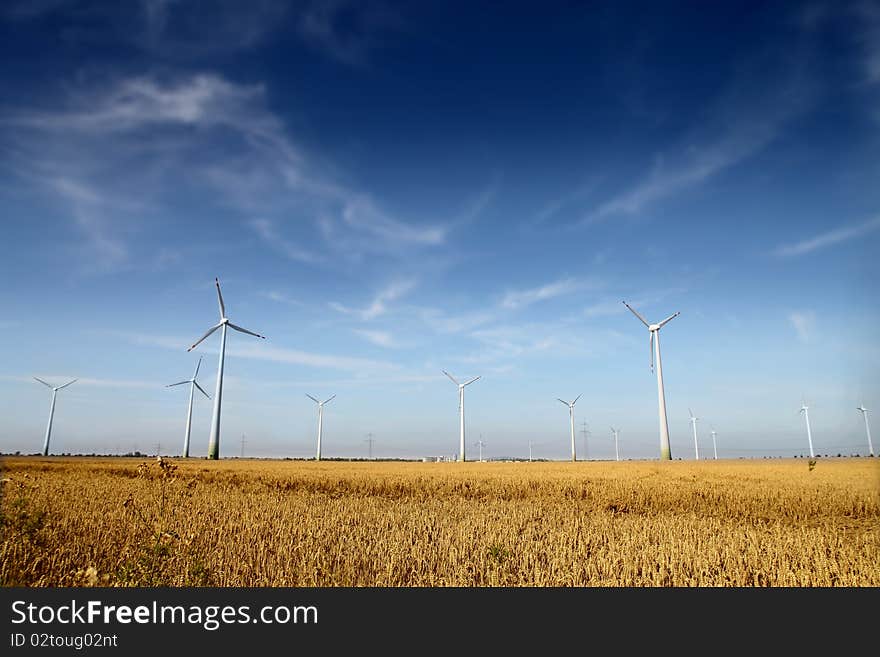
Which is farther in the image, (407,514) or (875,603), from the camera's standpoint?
(407,514)

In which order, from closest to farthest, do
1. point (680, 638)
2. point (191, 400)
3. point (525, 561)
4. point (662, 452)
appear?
1. point (680, 638)
2. point (525, 561)
3. point (662, 452)
4. point (191, 400)

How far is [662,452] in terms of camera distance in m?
73.3

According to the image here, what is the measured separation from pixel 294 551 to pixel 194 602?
6.15 m

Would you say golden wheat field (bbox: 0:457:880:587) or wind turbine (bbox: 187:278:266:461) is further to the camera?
wind turbine (bbox: 187:278:266:461)

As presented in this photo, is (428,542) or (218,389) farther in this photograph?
(218,389)

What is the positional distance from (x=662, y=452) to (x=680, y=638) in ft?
240

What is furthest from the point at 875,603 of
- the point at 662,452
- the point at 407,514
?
the point at 662,452

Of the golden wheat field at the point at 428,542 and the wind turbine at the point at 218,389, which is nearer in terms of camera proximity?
the golden wheat field at the point at 428,542

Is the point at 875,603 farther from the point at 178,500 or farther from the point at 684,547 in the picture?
the point at 178,500

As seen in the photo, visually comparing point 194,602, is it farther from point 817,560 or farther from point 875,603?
point 817,560

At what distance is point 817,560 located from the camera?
12.4 meters

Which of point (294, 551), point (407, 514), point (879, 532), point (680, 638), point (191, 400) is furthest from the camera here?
point (191, 400)

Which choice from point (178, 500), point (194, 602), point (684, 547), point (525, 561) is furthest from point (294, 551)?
point (178, 500)

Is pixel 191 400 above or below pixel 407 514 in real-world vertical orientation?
above
